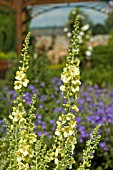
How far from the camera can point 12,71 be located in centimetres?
657

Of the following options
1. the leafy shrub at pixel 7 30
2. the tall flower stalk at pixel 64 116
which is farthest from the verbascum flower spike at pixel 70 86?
the leafy shrub at pixel 7 30

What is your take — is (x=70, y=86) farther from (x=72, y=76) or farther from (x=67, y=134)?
(x=67, y=134)

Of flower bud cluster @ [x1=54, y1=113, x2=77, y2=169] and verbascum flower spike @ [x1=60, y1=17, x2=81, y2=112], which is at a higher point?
verbascum flower spike @ [x1=60, y1=17, x2=81, y2=112]

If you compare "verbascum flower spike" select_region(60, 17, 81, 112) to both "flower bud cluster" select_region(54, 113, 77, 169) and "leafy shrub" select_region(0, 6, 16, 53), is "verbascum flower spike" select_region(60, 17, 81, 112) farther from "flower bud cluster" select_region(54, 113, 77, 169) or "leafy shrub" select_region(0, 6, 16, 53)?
"leafy shrub" select_region(0, 6, 16, 53)

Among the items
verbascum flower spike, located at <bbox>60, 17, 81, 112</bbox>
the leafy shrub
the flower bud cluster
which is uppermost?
the leafy shrub

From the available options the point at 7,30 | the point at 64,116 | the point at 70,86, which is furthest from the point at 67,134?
the point at 7,30

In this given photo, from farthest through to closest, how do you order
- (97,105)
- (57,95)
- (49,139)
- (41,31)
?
(41,31), (57,95), (97,105), (49,139)

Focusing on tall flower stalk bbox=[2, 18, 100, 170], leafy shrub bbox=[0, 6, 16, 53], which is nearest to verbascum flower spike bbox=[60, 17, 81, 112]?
tall flower stalk bbox=[2, 18, 100, 170]

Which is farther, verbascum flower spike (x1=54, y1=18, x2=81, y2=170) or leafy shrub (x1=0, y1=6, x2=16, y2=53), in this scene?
leafy shrub (x1=0, y1=6, x2=16, y2=53)

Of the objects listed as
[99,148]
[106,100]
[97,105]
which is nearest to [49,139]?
[99,148]

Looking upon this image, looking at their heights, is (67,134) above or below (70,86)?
below

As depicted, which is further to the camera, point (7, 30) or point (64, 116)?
point (7, 30)

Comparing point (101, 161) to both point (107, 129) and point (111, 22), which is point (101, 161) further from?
point (111, 22)

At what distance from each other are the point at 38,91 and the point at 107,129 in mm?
1563
